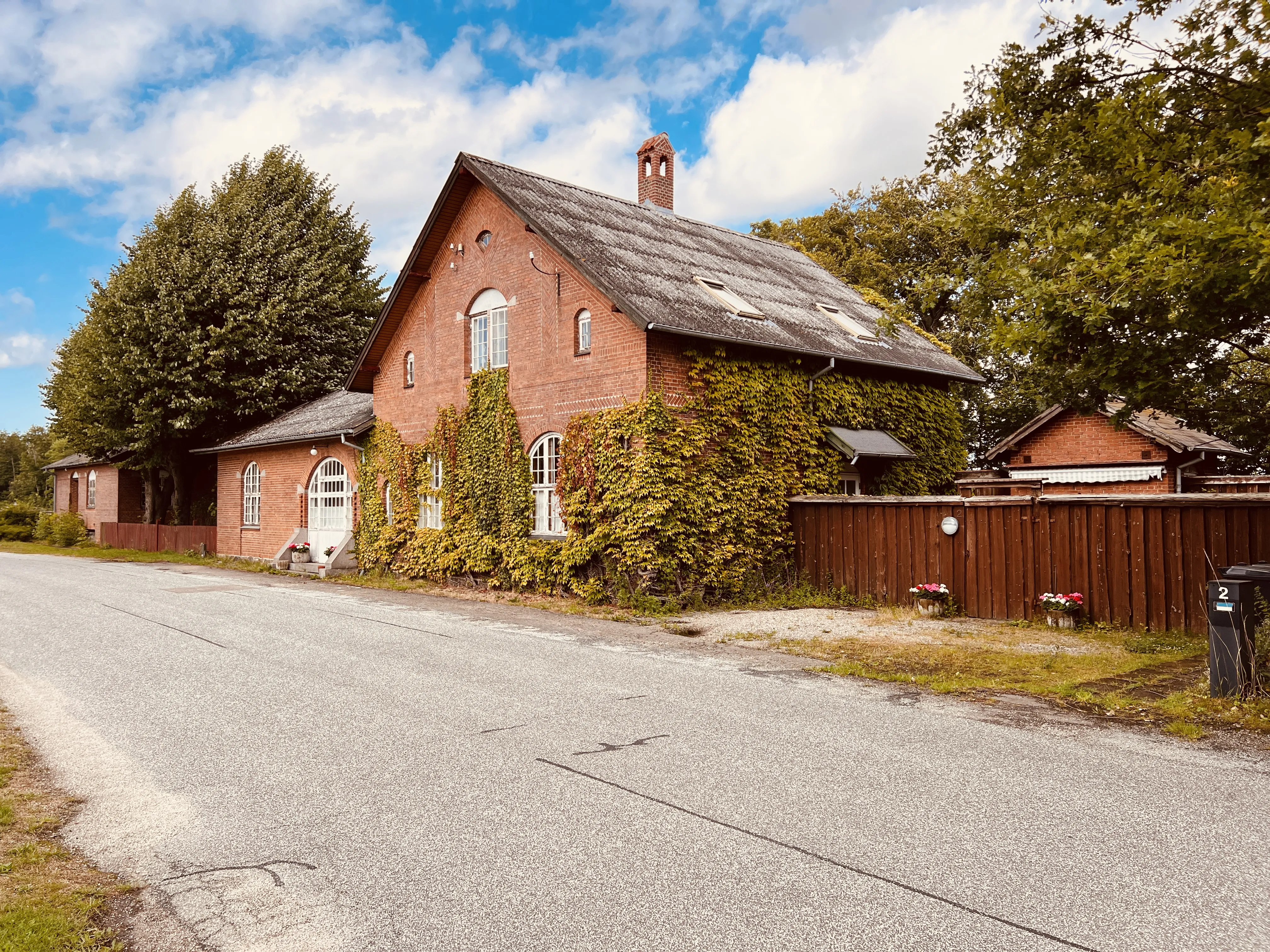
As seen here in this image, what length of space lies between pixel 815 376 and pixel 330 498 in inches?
551

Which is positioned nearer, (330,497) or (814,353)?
(814,353)

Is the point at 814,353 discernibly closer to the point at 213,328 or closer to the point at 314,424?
the point at 314,424

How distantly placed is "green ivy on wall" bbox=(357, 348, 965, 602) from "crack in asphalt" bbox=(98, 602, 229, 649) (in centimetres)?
638

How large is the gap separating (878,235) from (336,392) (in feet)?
68.9

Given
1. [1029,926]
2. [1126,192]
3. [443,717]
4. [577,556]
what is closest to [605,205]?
[577,556]

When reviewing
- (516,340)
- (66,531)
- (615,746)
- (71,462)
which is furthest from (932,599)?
(71,462)

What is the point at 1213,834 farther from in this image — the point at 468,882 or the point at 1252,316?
the point at 1252,316

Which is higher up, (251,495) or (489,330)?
(489,330)

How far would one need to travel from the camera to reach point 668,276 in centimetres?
1808

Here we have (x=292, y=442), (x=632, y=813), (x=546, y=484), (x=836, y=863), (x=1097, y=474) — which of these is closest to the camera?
(x=836, y=863)

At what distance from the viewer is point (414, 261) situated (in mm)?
21203

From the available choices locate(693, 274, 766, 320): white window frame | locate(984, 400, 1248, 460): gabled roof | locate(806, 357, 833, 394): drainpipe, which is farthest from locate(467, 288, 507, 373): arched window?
locate(984, 400, 1248, 460): gabled roof

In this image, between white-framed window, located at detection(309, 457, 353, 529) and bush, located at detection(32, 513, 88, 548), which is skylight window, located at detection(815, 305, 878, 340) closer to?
white-framed window, located at detection(309, 457, 353, 529)

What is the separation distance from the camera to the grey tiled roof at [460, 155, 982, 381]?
1642 centimetres
